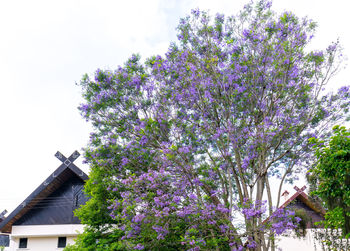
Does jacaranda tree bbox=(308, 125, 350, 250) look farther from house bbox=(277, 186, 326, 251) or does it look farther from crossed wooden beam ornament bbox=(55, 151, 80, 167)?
crossed wooden beam ornament bbox=(55, 151, 80, 167)

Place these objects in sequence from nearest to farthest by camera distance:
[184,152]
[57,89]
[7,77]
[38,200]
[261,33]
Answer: [184,152] → [261,33] → [7,77] → [57,89] → [38,200]

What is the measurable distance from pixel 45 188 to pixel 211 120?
457 inches

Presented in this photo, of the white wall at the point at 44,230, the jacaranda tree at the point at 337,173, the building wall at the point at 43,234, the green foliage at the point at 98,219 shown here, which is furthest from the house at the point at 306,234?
the building wall at the point at 43,234

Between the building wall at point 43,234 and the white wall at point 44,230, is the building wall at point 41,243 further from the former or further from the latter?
the white wall at point 44,230

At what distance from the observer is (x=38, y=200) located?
19250mm

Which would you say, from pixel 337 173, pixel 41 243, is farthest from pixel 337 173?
pixel 41 243

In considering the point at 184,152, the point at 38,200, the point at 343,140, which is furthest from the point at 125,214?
the point at 38,200

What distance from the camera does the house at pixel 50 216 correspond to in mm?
18859

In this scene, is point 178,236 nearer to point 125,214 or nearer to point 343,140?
point 125,214

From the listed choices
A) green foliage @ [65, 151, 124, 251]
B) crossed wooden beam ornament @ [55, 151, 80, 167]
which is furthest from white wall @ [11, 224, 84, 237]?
green foliage @ [65, 151, 124, 251]

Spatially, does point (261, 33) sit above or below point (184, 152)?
above

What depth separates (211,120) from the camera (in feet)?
39.7

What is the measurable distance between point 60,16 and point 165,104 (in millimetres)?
4931

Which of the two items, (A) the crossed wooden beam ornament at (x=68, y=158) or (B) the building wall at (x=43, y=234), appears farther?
(B) the building wall at (x=43, y=234)
